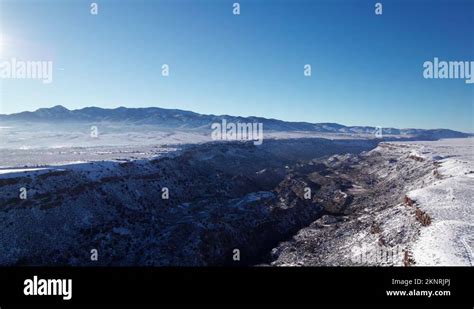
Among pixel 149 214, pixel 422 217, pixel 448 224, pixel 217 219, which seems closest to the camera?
pixel 448 224

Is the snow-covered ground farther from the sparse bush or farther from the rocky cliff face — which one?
the rocky cliff face

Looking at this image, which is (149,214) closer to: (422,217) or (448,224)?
(422,217)

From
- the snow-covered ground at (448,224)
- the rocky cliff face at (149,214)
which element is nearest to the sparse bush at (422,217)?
the snow-covered ground at (448,224)

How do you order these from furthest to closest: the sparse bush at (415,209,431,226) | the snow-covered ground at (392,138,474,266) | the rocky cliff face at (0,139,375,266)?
1. the rocky cliff face at (0,139,375,266)
2. the sparse bush at (415,209,431,226)
3. the snow-covered ground at (392,138,474,266)

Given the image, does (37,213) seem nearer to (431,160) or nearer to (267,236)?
(267,236)

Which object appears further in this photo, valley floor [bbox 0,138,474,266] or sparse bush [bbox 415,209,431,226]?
sparse bush [bbox 415,209,431,226]

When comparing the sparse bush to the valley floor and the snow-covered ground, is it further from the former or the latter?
the snow-covered ground

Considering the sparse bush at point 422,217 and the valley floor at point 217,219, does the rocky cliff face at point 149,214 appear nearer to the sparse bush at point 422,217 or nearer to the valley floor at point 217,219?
the valley floor at point 217,219

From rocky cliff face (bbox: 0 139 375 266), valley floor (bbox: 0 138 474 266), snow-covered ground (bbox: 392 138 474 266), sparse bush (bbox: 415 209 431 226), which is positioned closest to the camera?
snow-covered ground (bbox: 392 138 474 266)

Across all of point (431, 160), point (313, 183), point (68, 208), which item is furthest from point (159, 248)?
point (431, 160)

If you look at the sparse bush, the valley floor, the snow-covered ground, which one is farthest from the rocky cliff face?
the sparse bush

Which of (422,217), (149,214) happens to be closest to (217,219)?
(149,214)
